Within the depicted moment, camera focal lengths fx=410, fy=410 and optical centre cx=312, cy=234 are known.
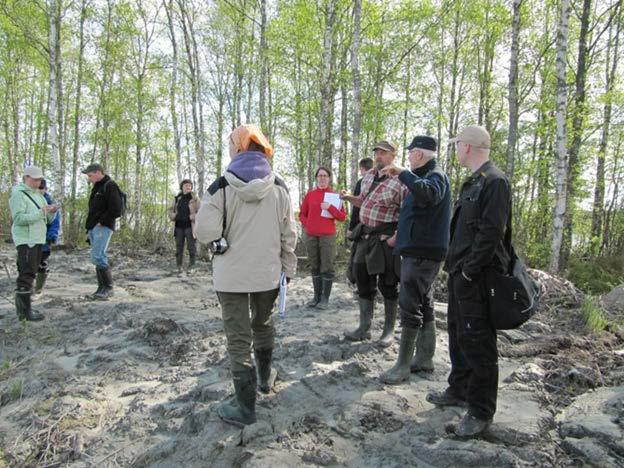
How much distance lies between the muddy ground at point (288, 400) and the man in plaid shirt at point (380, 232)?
67 cm

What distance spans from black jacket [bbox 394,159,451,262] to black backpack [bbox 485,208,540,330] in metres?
0.81

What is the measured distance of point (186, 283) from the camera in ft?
28.9

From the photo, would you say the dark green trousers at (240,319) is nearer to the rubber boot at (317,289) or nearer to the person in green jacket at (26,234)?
the rubber boot at (317,289)

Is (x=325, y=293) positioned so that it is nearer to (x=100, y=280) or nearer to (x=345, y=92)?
(x=100, y=280)

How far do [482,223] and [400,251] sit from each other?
1.04m

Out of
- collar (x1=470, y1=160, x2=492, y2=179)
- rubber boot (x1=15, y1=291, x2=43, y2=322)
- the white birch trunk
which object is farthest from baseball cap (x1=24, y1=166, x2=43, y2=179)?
the white birch trunk

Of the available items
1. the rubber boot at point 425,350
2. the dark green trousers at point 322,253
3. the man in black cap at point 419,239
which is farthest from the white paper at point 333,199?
the rubber boot at point 425,350

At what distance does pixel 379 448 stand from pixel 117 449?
185 centimetres

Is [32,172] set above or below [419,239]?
above

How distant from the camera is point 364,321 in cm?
484

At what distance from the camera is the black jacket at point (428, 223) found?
361cm

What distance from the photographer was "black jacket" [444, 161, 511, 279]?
8.99 ft

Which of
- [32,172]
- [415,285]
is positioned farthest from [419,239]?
[32,172]

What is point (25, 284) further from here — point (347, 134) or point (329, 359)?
point (347, 134)
